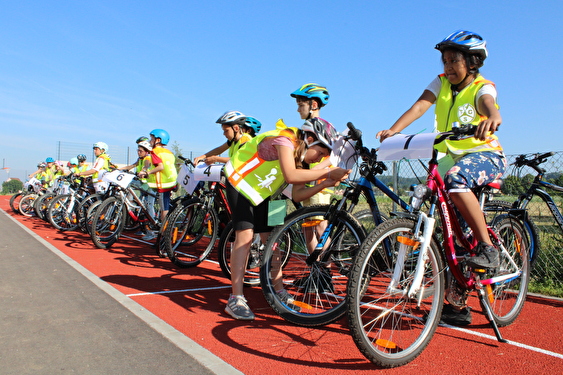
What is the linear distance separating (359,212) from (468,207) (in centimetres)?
151

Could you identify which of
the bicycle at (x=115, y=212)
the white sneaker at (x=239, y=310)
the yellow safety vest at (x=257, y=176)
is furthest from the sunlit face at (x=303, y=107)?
the bicycle at (x=115, y=212)

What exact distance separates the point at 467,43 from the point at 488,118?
663mm

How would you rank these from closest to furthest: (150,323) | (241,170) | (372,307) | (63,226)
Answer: (372,307)
(150,323)
(241,170)
(63,226)

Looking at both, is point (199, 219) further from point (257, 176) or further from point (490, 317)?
point (490, 317)

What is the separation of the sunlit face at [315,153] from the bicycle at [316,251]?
229 millimetres

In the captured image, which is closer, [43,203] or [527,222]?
[527,222]

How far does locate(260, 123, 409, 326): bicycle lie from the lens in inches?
137

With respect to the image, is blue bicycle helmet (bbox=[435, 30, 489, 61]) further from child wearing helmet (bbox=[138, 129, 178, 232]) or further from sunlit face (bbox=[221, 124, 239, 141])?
child wearing helmet (bbox=[138, 129, 178, 232])

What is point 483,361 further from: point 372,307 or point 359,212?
point 359,212

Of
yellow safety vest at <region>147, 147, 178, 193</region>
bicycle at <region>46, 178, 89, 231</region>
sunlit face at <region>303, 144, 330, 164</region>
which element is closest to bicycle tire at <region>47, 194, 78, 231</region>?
bicycle at <region>46, 178, 89, 231</region>

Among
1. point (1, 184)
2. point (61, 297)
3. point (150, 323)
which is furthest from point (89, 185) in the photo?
point (1, 184)

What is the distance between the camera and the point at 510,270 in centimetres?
367

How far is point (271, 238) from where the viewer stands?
351 centimetres

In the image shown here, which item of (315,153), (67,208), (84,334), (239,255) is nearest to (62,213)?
(67,208)
